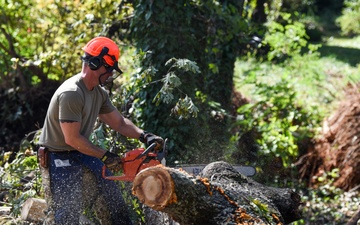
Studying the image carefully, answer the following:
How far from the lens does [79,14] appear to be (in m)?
8.97

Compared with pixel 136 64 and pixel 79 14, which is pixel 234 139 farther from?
pixel 79 14

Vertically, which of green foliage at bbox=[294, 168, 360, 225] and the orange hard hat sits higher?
the orange hard hat

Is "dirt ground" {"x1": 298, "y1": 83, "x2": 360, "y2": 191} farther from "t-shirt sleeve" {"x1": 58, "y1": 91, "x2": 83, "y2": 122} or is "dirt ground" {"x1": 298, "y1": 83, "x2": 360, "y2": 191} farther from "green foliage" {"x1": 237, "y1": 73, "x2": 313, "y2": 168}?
"t-shirt sleeve" {"x1": 58, "y1": 91, "x2": 83, "y2": 122}

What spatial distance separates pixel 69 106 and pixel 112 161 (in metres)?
0.53

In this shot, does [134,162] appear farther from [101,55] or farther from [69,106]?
[101,55]

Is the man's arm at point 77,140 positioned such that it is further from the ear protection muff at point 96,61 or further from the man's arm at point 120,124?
the man's arm at point 120,124

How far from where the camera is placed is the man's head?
481 centimetres

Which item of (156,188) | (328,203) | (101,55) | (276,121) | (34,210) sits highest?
(101,55)

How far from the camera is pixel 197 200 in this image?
4195 millimetres

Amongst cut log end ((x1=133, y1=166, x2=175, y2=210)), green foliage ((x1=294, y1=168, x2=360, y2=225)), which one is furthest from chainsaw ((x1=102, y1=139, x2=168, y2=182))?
green foliage ((x1=294, y1=168, x2=360, y2=225))

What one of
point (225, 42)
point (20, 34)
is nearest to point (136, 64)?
point (225, 42)

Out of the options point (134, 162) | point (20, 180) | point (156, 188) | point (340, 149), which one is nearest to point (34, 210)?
point (20, 180)

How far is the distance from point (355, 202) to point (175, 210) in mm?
4527

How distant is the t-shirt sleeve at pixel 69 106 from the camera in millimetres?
4664
